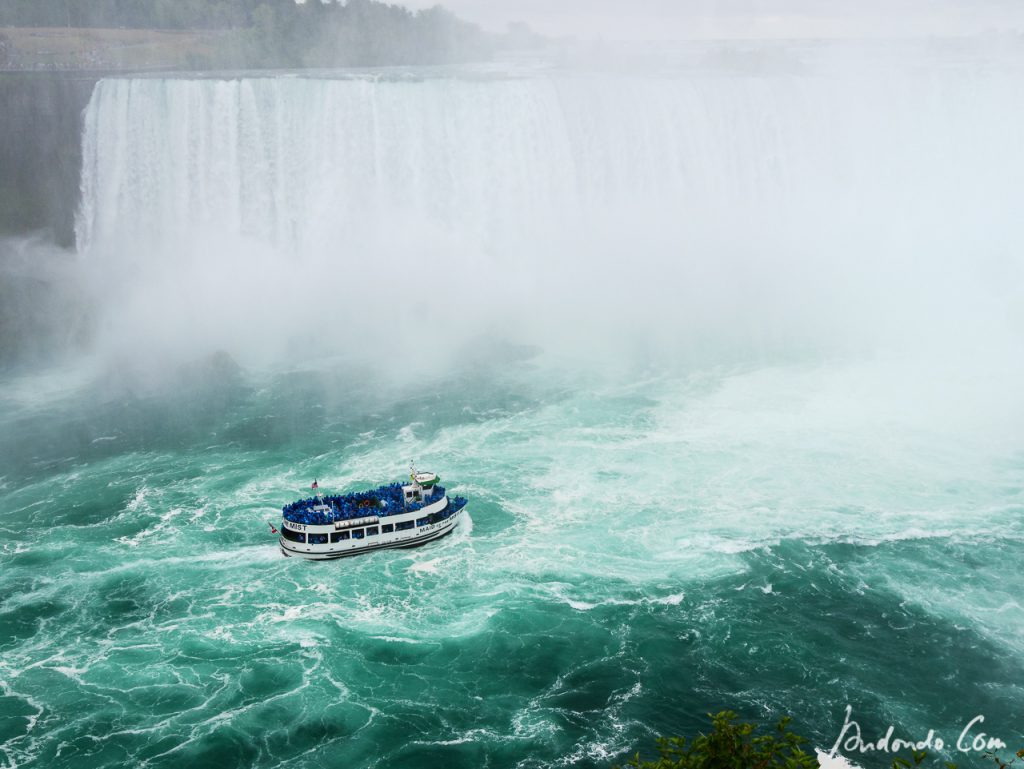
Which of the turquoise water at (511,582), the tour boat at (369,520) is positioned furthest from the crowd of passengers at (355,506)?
the turquoise water at (511,582)

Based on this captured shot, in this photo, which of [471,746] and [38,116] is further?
[38,116]

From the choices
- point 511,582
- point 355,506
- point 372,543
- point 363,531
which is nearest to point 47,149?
point 355,506

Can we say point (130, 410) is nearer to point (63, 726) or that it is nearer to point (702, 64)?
point (63, 726)

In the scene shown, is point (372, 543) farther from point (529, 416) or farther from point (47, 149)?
point (47, 149)

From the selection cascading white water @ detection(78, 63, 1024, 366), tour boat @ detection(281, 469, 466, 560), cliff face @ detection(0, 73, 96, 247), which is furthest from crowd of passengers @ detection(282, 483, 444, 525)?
cliff face @ detection(0, 73, 96, 247)

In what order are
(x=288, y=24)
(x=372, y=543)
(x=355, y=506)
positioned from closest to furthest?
(x=372, y=543)
(x=355, y=506)
(x=288, y=24)

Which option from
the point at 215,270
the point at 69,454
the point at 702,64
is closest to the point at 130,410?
the point at 69,454
